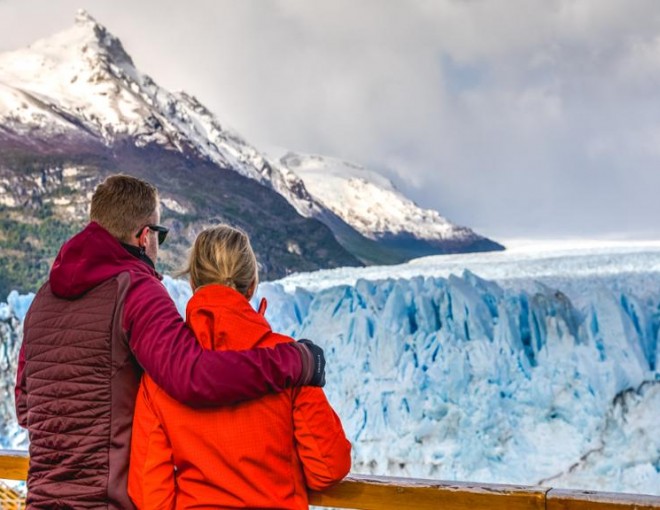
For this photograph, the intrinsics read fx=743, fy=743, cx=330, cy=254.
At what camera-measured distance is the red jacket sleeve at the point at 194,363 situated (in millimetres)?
977

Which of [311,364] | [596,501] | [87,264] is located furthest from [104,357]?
[596,501]

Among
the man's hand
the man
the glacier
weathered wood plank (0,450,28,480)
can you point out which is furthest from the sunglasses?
the glacier

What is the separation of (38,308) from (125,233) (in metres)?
0.18

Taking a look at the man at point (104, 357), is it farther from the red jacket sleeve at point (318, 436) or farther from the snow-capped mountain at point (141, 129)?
the snow-capped mountain at point (141, 129)

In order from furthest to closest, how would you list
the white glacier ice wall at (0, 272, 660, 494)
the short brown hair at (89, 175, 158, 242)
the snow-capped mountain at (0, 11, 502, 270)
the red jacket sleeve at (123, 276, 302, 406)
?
the snow-capped mountain at (0, 11, 502, 270) → the white glacier ice wall at (0, 272, 660, 494) → the short brown hair at (89, 175, 158, 242) → the red jacket sleeve at (123, 276, 302, 406)

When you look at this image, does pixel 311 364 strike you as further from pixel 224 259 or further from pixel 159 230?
pixel 159 230

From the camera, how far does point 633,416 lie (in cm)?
533

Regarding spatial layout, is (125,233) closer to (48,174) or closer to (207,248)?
(207,248)

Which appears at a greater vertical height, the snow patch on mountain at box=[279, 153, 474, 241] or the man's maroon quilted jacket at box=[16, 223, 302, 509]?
the snow patch on mountain at box=[279, 153, 474, 241]

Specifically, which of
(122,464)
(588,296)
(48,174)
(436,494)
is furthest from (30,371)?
(48,174)

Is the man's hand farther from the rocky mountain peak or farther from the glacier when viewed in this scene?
the rocky mountain peak

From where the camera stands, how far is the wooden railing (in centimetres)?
115

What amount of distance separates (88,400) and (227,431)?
0.68 feet

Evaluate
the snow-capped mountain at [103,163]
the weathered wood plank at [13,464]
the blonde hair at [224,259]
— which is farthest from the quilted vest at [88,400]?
the snow-capped mountain at [103,163]
